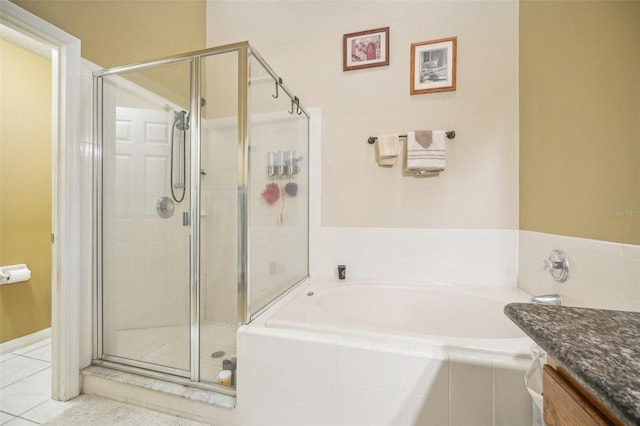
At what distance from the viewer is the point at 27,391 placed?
4.94 feet

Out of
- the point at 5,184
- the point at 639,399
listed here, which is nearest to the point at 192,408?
the point at 639,399

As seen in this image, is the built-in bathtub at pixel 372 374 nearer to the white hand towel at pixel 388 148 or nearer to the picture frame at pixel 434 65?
the white hand towel at pixel 388 148

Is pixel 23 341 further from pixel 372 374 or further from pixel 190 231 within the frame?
pixel 372 374

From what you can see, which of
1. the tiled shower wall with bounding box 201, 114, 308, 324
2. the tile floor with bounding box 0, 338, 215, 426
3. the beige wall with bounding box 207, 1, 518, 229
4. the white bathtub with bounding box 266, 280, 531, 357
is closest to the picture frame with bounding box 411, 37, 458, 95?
the beige wall with bounding box 207, 1, 518, 229

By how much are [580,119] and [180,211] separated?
2.13 metres

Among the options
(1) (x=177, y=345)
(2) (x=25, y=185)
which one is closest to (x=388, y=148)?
(1) (x=177, y=345)

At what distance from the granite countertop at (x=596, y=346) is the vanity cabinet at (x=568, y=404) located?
0.20 ft

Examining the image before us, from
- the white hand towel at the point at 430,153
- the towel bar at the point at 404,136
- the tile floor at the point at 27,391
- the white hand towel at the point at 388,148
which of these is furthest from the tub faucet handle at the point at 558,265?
the tile floor at the point at 27,391

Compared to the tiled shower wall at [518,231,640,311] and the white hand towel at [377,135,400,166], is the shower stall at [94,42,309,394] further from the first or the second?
the tiled shower wall at [518,231,640,311]

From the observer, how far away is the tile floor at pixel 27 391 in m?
1.32

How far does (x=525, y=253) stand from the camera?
1.75 meters

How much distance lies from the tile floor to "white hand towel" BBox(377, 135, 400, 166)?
193 centimetres

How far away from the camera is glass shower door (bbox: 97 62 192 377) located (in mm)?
1597

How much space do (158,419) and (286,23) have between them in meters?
2.79
